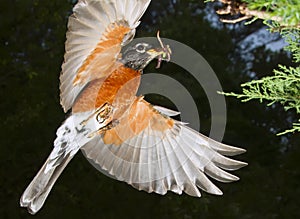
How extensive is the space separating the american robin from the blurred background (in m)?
0.66

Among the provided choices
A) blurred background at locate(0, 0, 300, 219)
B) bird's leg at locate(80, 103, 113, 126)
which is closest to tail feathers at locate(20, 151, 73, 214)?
bird's leg at locate(80, 103, 113, 126)

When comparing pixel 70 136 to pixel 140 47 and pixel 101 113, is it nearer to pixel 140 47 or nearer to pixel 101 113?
pixel 101 113

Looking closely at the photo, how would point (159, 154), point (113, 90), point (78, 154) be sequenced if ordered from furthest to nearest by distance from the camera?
1. point (78, 154)
2. point (159, 154)
3. point (113, 90)

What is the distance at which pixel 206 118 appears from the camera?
1.46 m

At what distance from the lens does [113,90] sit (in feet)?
1.93

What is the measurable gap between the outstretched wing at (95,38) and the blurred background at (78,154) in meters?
0.73

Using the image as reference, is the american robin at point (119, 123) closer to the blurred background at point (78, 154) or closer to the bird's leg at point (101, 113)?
the bird's leg at point (101, 113)

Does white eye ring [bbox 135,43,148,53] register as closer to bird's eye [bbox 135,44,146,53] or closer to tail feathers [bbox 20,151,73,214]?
bird's eye [bbox 135,44,146,53]

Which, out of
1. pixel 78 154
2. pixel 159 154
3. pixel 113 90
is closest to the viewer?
pixel 113 90

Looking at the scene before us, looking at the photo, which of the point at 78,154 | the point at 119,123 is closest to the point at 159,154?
the point at 119,123

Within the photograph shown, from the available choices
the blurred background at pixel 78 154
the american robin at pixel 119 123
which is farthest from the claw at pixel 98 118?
the blurred background at pixel 78 154

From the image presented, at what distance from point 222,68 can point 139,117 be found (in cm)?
91

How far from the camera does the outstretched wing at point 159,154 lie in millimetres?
651

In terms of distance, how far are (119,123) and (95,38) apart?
0.46ft
